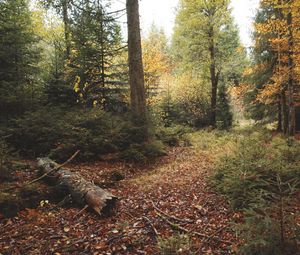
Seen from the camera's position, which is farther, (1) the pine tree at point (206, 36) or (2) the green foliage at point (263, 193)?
(1) the pine tree at point (206, 36)

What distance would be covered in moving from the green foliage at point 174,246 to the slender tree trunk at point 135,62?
6495 millimetres

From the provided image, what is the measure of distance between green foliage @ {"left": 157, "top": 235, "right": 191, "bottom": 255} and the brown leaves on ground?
15 centimetres

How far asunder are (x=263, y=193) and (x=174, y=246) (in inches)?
92.4

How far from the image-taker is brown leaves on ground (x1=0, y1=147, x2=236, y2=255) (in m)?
3.68

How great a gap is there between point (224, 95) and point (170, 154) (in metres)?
12.9

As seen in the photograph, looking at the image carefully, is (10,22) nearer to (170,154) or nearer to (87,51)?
(87,51)

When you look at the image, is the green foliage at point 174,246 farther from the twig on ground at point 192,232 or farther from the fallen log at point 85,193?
the fallen log at point 85,193

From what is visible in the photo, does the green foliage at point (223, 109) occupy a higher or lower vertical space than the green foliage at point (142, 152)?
higher

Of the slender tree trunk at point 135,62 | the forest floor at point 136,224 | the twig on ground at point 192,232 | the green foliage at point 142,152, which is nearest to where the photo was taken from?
the forest floor at point 136,224

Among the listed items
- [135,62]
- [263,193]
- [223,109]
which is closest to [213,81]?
[223,109]

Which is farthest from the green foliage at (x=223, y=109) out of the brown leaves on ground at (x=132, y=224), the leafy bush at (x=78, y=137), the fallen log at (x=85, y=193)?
the fallen log at (x=85, y=193)

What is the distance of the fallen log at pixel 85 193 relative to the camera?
4727 mm

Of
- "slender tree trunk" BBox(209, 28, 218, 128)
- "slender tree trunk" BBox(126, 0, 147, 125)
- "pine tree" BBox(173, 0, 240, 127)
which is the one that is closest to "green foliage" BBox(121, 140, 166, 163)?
"slender tree trunk" BBox(126, 0, 147, 125)

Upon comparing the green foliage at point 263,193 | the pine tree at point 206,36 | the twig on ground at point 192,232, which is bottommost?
the twig on ground at point 192,232
